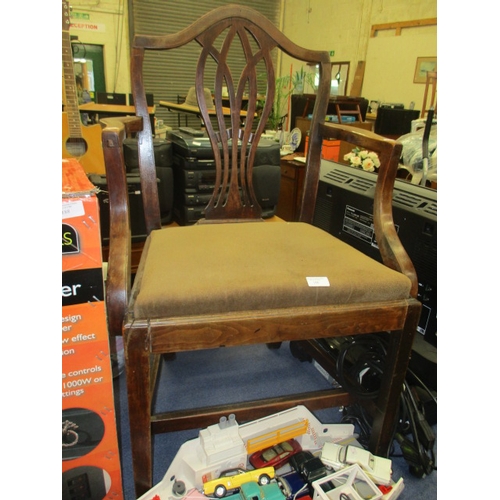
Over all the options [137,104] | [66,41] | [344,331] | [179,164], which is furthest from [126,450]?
[66,41]

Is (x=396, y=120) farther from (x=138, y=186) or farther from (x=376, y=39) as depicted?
(x=138, y=186)

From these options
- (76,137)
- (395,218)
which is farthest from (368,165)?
(76,137)

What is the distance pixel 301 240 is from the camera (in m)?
0.90

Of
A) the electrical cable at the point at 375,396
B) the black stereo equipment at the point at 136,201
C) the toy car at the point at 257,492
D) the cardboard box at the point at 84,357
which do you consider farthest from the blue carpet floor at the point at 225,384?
the black stereo equipment at the point at 136,201

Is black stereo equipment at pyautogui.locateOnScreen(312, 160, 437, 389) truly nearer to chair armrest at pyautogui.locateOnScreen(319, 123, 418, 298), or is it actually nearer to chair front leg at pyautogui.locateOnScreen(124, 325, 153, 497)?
chair armrest at pyautogui.locateOnScreen(319, 123, 418, 298)

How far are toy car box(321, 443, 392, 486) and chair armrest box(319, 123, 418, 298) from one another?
Result: 0.39 m

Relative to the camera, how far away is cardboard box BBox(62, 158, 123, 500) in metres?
0.65

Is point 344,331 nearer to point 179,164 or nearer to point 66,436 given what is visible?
point 66,436

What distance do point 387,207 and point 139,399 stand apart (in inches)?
24.9

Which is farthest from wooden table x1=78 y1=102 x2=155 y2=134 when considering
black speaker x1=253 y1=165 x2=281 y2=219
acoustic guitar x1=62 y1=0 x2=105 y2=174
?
black speaker x1=253 y1=165 x2=281 y2=219

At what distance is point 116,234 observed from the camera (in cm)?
72

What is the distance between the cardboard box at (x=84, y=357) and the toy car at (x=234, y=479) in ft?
0.68

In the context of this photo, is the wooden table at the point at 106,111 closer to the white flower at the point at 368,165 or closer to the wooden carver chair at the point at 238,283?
the white flower at the point at 368,165

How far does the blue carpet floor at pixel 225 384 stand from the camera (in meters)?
1.03
